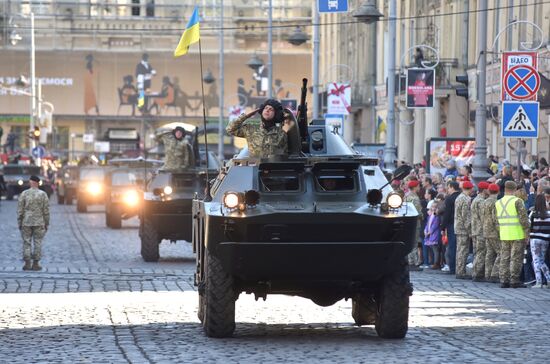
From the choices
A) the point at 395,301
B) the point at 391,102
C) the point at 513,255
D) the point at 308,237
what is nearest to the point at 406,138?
the point at 391,102

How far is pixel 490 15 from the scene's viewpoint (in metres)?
44.0

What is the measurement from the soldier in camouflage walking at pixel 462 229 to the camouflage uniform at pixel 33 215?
6.38 m

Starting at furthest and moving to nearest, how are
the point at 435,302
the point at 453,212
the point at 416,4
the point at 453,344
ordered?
the point at 416,4 < the point at 453,212 < the point at 435,302 < the point at 453,344

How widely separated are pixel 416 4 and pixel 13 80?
5065 centimetres

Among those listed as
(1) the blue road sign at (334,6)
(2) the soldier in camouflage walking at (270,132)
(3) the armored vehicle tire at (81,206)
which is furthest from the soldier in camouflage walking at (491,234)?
(3) the armored vehicle tire at (81,206)

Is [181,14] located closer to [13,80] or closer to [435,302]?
[13,80]

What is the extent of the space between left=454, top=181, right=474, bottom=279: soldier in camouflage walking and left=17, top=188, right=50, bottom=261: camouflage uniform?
6384 mm

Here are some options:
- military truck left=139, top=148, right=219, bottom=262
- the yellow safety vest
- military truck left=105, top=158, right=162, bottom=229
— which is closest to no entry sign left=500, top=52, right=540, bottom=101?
the yellow safety vest

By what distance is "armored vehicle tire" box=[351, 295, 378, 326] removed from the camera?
1449 cm

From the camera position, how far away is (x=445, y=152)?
34094 mm

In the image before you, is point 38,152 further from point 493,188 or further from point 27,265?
point 493,188

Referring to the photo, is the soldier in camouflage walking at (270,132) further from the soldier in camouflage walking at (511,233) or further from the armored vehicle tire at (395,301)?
the soldier in camouflage walking at (511,233)

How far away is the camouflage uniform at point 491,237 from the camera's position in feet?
73.8

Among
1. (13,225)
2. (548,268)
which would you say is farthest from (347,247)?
(13,225)
